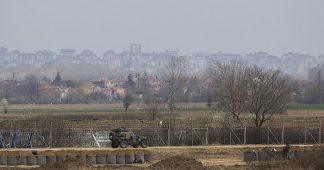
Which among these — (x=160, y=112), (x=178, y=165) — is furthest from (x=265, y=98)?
(x=160, y=112)

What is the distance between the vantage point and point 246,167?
39406 millimetres

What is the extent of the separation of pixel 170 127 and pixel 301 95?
75152mm

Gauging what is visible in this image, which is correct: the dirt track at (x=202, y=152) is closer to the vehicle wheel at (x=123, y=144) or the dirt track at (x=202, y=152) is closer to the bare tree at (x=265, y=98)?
the vehicle wheel at (x=123, y=144)

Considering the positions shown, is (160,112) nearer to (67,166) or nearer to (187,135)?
(187,135)

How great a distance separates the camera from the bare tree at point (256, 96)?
57.9 m

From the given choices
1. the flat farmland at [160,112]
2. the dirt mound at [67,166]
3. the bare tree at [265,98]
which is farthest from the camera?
the flat farmland at [160,112]

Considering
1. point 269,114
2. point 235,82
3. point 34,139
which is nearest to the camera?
point 34,139

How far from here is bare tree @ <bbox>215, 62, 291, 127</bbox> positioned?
57.9 metres

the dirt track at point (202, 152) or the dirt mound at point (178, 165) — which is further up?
the dirt mound at point (178, 165)

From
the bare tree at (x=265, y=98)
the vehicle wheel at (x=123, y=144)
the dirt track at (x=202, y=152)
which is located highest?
the bare tree at (x=265, y=98)

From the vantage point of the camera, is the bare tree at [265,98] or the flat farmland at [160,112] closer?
the bare tree at [265,98]

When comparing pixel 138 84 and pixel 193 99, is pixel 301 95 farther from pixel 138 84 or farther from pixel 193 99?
pixel 138 84

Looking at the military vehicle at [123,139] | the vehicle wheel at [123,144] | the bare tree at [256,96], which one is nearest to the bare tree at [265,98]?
the bare tree at [256,96]

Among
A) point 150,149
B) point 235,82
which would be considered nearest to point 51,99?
point 235,82
